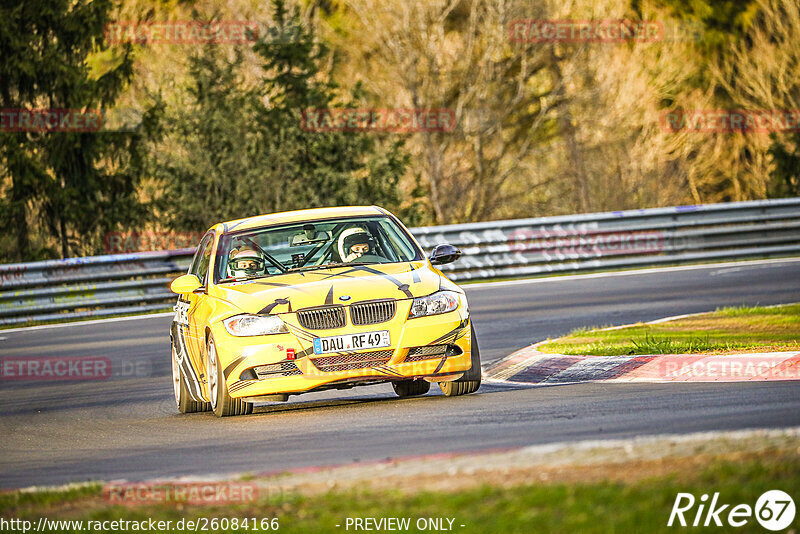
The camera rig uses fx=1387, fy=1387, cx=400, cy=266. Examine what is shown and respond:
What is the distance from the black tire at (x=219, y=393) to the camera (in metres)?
10.7

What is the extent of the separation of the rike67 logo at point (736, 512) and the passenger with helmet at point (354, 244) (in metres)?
6.44

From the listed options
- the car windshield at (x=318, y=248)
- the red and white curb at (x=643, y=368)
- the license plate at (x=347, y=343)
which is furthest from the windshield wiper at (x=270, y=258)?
Result: the red and white curb at (x=643, y=368)

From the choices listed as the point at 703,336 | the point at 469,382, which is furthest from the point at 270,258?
the point at 703,336

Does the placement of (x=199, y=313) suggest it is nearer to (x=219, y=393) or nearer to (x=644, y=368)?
(x=219, y=393)

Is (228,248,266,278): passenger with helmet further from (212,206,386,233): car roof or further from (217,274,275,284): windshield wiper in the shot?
(212,206,386,233): car roof

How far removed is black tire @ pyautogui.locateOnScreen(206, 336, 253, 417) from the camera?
10.7m

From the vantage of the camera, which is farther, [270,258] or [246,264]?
[270,258]

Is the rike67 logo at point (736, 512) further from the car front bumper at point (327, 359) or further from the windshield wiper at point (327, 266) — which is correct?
the windshield wiper at point (327, 266)

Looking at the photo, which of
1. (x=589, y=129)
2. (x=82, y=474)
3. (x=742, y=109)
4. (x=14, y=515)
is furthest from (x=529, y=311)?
(x=742, y=109)

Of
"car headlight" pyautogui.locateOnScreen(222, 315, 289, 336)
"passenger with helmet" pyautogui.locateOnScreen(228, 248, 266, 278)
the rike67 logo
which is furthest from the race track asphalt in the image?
the rike67 logo

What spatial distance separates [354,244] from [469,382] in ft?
5.37

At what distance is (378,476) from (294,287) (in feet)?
13.7

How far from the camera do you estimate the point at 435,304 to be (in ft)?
35.0

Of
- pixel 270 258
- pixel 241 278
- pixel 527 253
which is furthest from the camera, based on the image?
pixel 527 253
